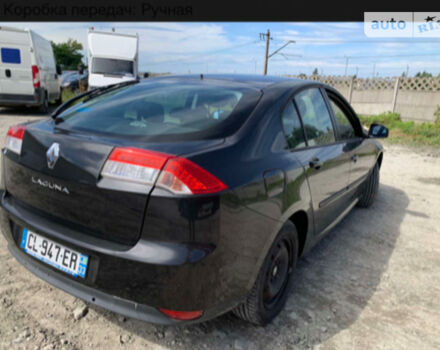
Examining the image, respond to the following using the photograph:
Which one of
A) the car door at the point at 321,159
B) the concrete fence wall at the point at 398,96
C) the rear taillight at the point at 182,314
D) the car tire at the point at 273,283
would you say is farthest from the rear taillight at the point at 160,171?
the concrete fence wall at the point at 398,96

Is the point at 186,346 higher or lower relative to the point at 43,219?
lower

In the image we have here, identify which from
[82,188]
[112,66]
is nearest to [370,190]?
[82,188]

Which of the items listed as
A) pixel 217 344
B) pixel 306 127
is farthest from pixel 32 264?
pixel 306 127

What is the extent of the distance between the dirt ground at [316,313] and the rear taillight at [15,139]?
99cm

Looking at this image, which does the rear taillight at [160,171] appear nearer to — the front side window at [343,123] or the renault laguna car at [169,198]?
the renault laguna car at [169,198]

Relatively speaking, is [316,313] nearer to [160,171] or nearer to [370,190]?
[160,171]

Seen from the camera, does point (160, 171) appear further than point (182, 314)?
No

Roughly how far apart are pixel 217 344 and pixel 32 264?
3.79 ft

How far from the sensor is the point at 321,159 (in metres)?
2.63

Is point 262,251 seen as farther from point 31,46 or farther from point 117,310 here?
point 31,46

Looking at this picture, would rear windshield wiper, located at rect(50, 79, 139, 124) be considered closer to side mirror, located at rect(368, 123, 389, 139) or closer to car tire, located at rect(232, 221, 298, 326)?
car tire, located at rect(232, 221, 298, 326)

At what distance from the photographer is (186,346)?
2010 millimetres

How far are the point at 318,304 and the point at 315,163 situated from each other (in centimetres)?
100

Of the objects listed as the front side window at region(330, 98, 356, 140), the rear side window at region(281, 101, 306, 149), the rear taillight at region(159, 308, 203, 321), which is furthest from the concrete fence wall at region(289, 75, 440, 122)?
the rear taillight at region(159, 308, 203, 321)
